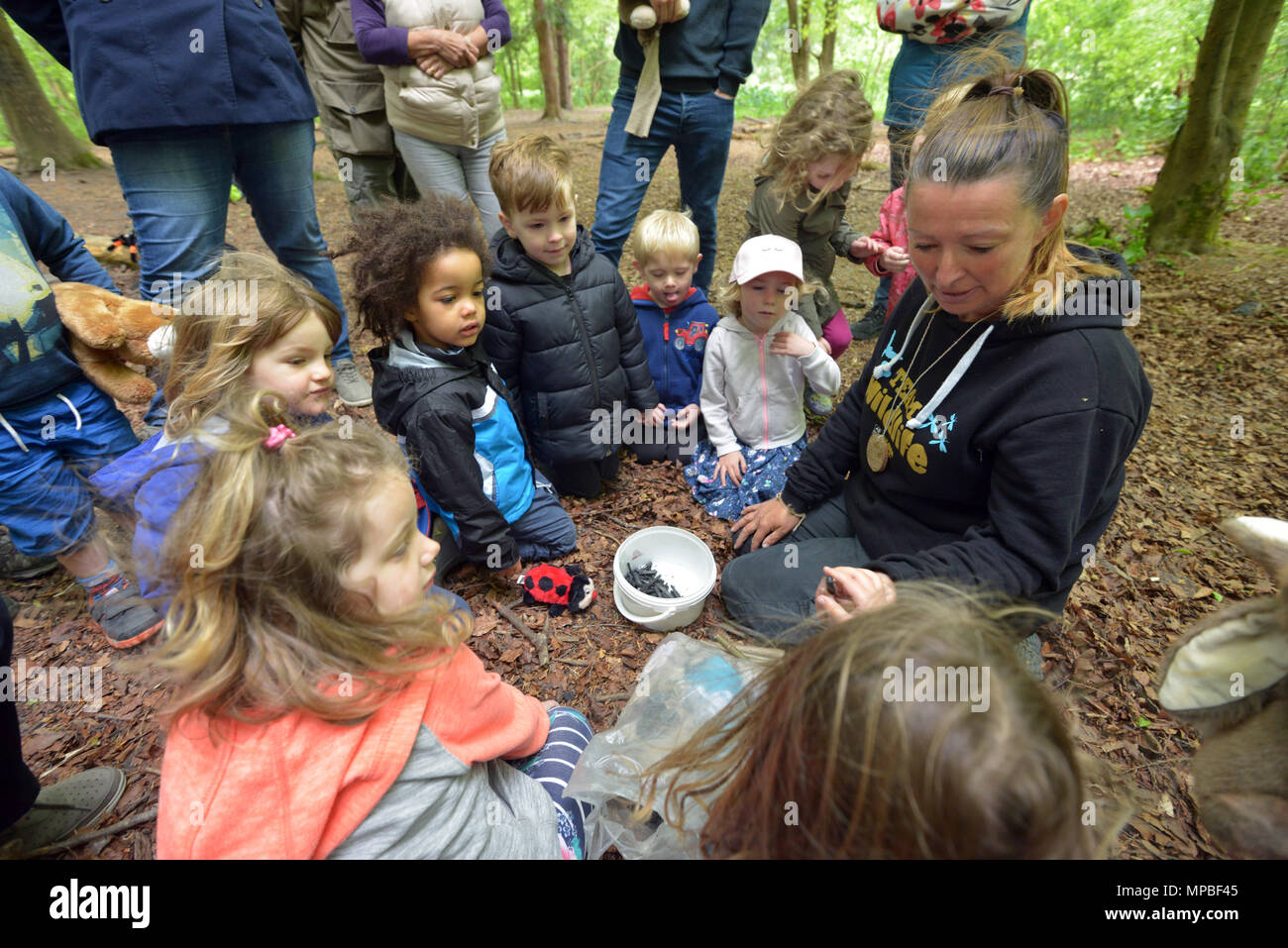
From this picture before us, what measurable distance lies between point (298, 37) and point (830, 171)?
349cm

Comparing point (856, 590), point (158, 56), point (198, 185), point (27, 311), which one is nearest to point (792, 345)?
point (856, 590)

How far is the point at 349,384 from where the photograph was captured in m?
3.64

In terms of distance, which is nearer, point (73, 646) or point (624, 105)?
point (73, 646)

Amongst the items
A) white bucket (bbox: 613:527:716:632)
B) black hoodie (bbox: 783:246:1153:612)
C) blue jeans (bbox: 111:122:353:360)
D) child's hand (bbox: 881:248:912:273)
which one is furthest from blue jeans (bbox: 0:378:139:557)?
child's hand (bbox: 881:248:912:273)

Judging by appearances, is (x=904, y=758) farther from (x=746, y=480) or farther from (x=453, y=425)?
(x=746, y=480)

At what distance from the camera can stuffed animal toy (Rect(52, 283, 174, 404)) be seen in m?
2.38

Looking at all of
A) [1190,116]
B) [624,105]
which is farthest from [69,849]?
[1190,116]

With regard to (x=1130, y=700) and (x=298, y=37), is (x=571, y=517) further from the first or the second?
(x=298, y=37)

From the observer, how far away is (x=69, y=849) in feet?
6.04

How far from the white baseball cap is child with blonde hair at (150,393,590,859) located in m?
2.00

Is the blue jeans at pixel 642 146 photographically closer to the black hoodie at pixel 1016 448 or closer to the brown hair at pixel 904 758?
the black hoodie at pixel 1016 448

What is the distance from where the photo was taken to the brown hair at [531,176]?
102 inches

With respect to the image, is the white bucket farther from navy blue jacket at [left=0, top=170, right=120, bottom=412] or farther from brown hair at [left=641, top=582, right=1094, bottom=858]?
navy blue jacket at [left=0, top=170, right=120, bottom=412]
